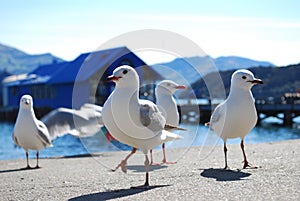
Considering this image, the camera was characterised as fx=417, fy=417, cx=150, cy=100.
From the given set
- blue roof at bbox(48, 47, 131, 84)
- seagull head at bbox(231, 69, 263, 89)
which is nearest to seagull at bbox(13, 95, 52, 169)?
seagull head at bbox(231, 69, 263, 89)

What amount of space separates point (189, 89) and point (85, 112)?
16.2 ft

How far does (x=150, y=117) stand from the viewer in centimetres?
530

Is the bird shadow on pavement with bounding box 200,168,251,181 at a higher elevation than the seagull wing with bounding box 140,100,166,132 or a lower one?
lower

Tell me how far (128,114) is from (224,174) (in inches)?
73.5

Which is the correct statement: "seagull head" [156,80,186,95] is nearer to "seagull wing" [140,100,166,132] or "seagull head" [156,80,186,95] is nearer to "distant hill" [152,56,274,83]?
"distant hill" [152,56,274,83]

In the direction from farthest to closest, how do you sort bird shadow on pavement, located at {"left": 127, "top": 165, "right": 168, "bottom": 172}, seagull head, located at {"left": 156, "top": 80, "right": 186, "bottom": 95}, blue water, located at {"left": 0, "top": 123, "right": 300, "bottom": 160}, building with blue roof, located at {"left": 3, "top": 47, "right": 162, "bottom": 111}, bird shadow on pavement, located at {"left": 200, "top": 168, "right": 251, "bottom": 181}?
building with blue roof, located at {"left": 3, "top": 47, "right": 162, "bottom": 111}, blue water, located at {"left": 0, "top": 123, "right": 300, "bottom": 160}, seagull head, located at {"left": 156, "top": 80, "right": 186, "bottom": 95}, bird shadow on pavement, located at {"left": 127, "top": 165, "right": 168, "bottom": 172}, bird shadow on pavement, located at {"left": 200, "top": 168, "right": 251, "bottom": 181}

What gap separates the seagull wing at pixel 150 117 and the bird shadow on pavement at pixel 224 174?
1072 mm

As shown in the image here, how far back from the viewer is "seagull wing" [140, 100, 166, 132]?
5238 millimetres

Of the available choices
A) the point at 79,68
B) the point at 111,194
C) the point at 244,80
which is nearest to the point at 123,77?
the point at 111,194

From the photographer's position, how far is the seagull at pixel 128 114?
5.10m

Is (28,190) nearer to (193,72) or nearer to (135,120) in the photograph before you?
(135,120)

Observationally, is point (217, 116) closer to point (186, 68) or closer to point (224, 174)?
point (186, 68)

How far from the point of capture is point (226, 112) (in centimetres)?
661

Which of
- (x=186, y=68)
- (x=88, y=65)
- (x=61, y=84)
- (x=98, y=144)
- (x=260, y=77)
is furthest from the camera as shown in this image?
(x=61, y=84)
